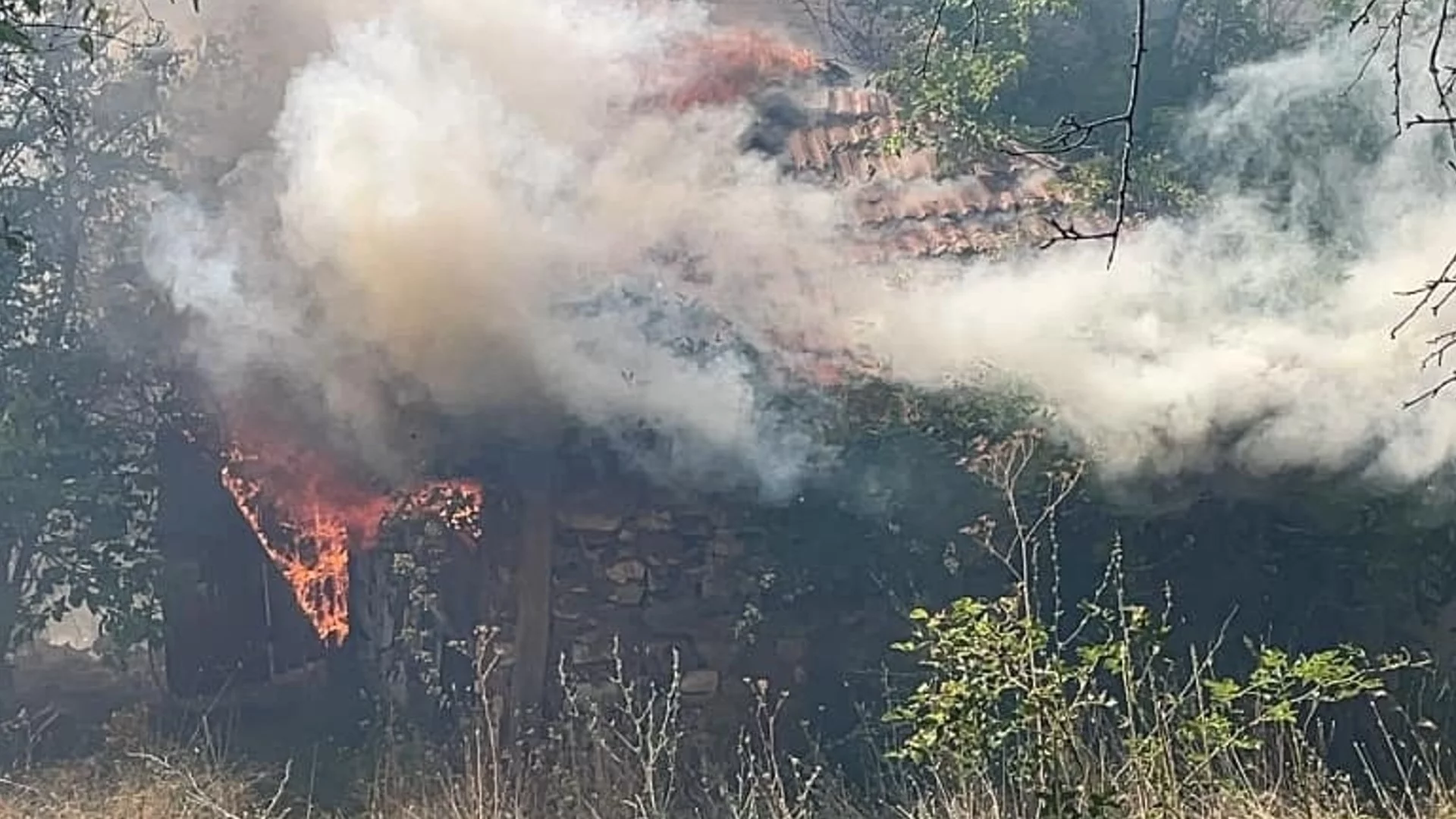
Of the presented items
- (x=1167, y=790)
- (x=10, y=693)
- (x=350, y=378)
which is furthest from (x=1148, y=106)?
(x=10, y=693)

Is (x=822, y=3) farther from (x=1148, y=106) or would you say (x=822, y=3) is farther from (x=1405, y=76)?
(x=1405, y=76)

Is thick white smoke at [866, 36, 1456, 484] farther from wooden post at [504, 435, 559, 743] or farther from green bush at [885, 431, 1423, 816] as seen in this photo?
wooden post at [504, 435, 559, 743]

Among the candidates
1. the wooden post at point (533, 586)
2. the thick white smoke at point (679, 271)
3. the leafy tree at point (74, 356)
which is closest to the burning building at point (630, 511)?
the wooden post at point (533, 586)

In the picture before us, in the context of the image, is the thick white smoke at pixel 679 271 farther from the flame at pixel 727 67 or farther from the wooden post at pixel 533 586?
the wooden post at pixel 533 586

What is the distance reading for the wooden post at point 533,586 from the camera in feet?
27.9

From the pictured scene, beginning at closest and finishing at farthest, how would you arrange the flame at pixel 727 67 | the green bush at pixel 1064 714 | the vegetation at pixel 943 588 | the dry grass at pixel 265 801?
the green bush at pixel 1064 714, the vegetation at pixel 943 588, the dry grass at pixel 265 801, the flame at pixel 727 67

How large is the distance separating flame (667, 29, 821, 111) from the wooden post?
7.06 feet

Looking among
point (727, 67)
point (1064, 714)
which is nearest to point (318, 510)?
point (727, 67)

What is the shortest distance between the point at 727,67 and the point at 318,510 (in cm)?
377

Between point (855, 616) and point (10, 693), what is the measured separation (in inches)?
240

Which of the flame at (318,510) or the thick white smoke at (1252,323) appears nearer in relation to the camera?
the thick white smoke at (1252,323)

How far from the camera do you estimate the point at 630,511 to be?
8641mm

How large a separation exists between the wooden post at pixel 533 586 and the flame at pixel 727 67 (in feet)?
7.06

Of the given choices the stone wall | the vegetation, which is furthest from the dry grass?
the stone wall
